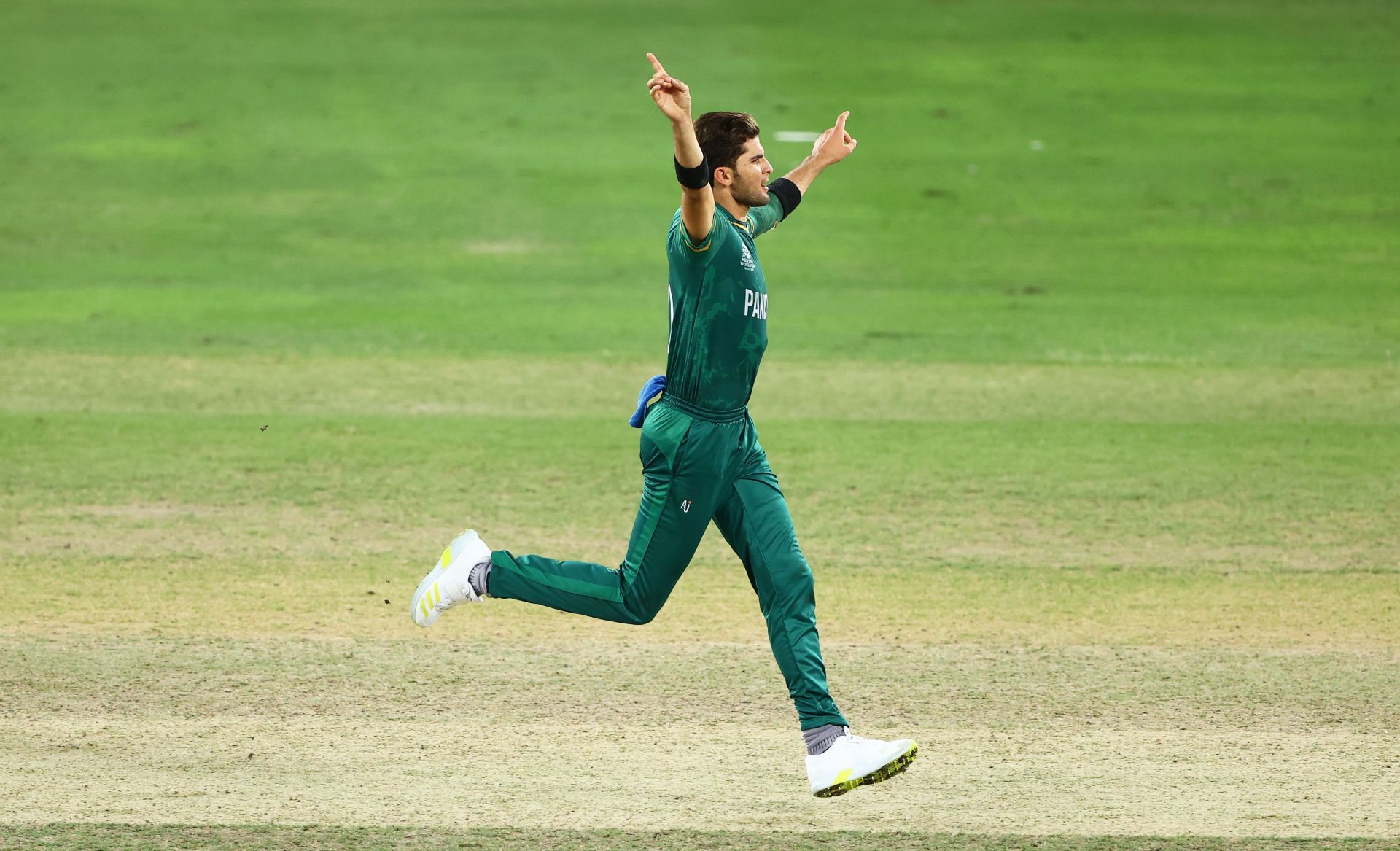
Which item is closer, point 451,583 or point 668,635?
point 451,583

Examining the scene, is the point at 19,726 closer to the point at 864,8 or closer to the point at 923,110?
the point at 923,110

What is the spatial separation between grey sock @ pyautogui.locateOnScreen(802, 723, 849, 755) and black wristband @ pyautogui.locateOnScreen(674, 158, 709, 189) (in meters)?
1.82

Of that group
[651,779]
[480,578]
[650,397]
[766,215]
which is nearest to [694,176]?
[650,397]

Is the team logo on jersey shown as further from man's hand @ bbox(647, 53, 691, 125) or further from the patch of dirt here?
the patch of dirt

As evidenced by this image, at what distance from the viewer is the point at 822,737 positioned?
221 inches

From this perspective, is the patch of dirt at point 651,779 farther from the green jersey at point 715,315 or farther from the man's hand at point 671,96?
the man's hand at point 671,96

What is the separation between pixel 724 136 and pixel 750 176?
164 millimetres

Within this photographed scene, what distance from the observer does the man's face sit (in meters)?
5.93

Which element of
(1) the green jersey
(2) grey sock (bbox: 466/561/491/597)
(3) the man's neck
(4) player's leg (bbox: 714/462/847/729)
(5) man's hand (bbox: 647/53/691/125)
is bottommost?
(2) grey sock (bbox: 466/561/491/597)

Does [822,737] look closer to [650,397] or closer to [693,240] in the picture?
[650,397]

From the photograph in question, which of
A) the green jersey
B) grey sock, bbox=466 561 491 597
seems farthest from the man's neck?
grey sock, bbox=466 561 491 597

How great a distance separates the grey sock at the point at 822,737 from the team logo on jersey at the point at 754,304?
1.38 m

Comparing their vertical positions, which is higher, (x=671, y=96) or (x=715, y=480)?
(x=671, y=96)

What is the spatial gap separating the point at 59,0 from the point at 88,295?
1146 centimetres
